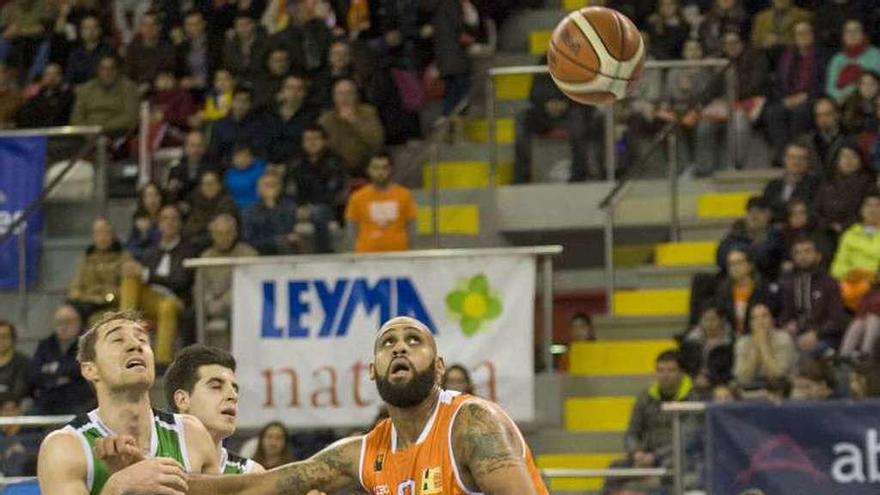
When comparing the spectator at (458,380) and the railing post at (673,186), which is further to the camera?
the railing post at (673,186)

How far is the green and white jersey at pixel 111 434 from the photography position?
8.99 metres

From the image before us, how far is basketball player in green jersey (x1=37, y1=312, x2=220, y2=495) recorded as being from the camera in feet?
29.3

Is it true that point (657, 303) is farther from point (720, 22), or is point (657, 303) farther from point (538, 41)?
point (538, 41)

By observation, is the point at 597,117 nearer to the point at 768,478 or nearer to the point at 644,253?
the point at 644,253

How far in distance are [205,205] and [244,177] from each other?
635 millimetres

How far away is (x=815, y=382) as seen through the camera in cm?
1436

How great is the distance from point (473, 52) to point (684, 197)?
2.76 meters

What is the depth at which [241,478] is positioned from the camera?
9.16 metres

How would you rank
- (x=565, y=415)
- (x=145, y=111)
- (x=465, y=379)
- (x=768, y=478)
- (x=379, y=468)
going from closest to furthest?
(x=379, y=468), (x=768, y=478), (x=465, y=379), (x=565, y=415), (x=145, y=111)

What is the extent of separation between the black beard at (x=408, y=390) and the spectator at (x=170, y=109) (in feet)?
38.2

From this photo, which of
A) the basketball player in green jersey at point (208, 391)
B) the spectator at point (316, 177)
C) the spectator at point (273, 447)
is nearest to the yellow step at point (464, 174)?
the spectator at point (316, 177)

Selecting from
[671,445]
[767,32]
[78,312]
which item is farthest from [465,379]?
[767,32]

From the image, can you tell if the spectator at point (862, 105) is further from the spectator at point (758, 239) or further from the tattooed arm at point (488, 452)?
the tattooed arm at point (488, 452)

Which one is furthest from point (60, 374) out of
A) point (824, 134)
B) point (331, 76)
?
point (824, 134)
